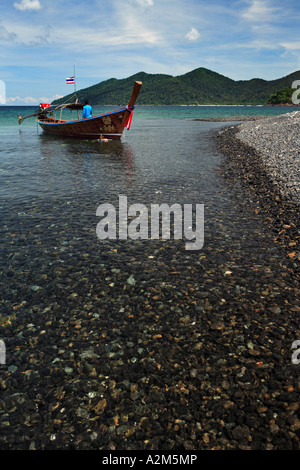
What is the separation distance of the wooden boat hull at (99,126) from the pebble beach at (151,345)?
2772 centimetres

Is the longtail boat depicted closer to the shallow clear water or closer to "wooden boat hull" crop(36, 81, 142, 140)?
"wooden boat hull" crop(36, 81, 142, 140)

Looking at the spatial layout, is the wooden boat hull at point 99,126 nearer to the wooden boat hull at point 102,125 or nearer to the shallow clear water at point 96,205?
the wooden boat hull at point 102,125

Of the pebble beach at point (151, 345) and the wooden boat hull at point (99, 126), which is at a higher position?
the wooden boat hull at point (99, 126)

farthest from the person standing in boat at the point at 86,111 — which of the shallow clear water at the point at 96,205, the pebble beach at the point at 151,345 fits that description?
the pebble beach at the point at 151,345

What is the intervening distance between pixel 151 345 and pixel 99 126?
3431cm

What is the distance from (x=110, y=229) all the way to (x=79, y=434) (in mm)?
7555

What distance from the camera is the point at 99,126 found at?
3612 cm

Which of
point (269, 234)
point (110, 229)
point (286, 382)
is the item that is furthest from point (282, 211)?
point (286, 382)

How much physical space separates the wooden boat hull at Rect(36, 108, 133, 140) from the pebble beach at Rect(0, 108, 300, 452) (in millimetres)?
27717

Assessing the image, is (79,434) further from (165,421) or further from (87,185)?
(87,185)

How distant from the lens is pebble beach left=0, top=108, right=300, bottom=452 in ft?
13.8

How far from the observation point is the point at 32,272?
823 centimetres

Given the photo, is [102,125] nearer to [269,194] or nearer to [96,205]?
[96,205]

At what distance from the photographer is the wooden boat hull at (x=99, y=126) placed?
1363 inches
